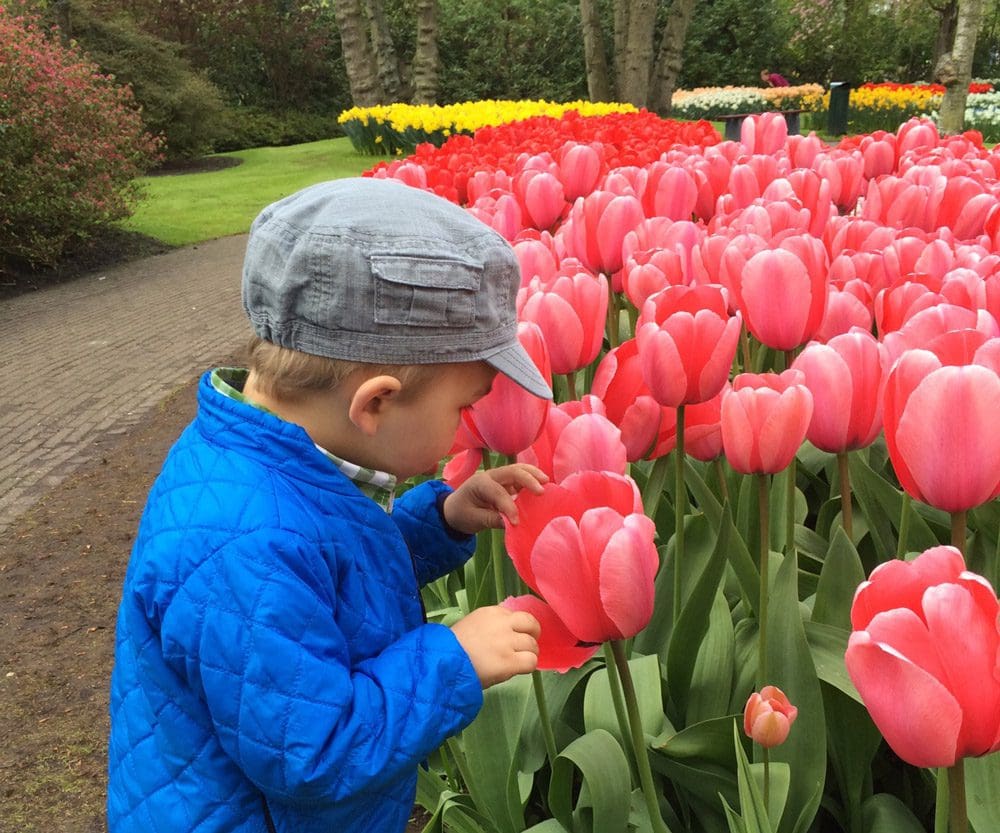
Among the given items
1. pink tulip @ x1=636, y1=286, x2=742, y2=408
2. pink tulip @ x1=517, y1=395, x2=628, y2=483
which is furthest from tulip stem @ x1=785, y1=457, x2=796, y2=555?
pink tulip @ x1=517, y1=395, x2=628, y2=483

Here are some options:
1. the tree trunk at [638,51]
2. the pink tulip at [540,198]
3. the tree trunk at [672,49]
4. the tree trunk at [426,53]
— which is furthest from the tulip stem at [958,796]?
the tree trunk at [672,49]

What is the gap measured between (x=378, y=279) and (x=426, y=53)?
57.3 ft

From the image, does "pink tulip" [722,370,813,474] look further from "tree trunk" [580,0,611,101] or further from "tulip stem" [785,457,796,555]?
"tree trunk" [580,0,611,101]

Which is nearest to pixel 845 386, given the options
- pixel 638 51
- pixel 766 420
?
pixel 766 420

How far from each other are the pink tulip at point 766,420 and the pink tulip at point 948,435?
15cm

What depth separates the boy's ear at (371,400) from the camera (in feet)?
4.13

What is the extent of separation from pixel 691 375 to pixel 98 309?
8712 millimetres

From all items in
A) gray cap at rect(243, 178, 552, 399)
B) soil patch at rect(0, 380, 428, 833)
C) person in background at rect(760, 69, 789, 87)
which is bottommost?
person in background at rect(760, 69, 789, 87)

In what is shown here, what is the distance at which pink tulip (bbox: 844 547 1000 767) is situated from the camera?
815 millimetres

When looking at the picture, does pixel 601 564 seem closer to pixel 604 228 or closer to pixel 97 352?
pixel 604 228

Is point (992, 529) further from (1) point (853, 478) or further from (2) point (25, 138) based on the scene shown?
(2) point (25, 138)

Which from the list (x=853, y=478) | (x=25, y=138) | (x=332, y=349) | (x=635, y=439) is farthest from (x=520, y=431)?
(x=25, y=138)

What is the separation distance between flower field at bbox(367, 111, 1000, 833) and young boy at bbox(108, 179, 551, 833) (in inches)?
4.9

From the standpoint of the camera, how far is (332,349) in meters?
1.27
